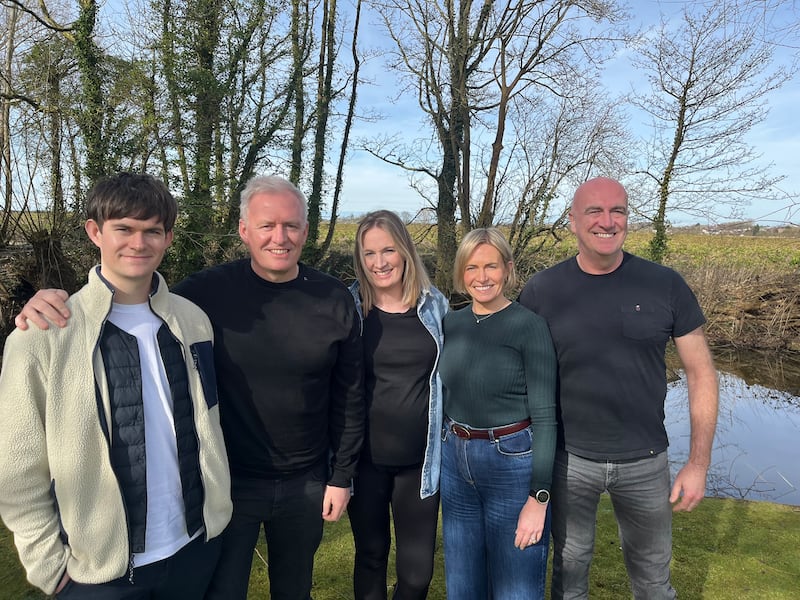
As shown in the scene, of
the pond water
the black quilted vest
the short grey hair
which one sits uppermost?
the short grey hair

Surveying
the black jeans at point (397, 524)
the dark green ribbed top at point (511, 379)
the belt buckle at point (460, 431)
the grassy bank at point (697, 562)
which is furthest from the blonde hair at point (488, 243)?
the grassy bank at point (697, 562)

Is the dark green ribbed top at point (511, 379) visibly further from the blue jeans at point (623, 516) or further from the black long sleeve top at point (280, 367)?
the black long sleeve top at point (280, 367)

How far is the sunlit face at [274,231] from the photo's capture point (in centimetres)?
206

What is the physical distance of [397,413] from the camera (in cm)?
229

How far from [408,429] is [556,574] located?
102 cm

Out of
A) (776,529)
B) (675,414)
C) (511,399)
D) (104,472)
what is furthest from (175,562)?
(675,414)

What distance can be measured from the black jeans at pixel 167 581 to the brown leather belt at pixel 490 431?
1071 millimetres

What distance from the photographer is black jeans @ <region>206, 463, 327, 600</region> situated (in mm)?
2051

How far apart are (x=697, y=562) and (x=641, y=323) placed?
222 centimetres

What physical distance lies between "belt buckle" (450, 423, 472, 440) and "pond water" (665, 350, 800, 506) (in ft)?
15.7

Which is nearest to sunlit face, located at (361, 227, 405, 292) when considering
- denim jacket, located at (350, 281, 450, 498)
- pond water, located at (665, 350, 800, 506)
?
denim jacket, located at (350, 281, 450, 498)

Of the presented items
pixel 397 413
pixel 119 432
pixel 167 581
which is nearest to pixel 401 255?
pixel 397 413

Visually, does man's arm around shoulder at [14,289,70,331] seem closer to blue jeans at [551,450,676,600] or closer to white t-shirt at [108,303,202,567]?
white t-shirt at [108,303,202,567]

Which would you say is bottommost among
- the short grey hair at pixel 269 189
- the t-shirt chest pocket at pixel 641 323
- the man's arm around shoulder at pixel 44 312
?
the t-shirt chest pocket at pixel 641 323
